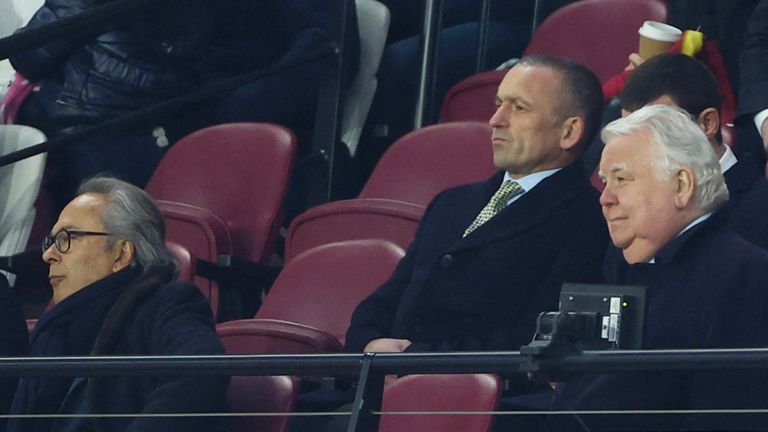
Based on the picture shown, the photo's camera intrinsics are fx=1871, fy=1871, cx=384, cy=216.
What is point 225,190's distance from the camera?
4.16m

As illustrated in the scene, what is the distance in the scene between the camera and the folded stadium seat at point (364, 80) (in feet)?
14.9

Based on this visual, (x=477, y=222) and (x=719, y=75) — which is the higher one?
(x=719, y=75)

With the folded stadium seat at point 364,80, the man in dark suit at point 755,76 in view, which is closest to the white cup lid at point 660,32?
the man in dark suit at point 755,76

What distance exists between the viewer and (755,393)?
2465 millimetres

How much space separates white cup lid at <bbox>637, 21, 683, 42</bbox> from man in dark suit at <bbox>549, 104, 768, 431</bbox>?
0.91 metres

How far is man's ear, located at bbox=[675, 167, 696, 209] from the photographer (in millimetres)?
2746

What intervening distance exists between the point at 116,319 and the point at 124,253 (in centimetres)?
25

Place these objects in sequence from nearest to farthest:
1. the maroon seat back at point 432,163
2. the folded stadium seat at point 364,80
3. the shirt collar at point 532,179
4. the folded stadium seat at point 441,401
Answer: the folded stadium seat at point 441,401 → the shirt collar at point 532,179 → the maroon seat back at point 432,163 → the folded stadium seat at point 364,80

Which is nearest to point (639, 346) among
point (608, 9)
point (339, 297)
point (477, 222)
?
point (477, 222)

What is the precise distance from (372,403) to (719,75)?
65.6 inches

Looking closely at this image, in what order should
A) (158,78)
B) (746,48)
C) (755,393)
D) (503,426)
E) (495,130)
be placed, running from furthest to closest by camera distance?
1. (158,78)
2. (746,48)
3. (495,130)
4. (503,426)
5. (755,393)

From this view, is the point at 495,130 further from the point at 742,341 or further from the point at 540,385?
the point at 742,341

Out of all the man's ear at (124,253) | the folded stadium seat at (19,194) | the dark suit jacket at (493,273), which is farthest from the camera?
the folded stadium seat at (19,194)

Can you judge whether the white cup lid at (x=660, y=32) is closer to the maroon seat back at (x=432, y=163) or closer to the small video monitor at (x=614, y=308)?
the maroon seat back at (x=432, y=163)
